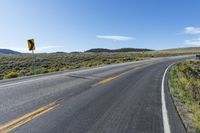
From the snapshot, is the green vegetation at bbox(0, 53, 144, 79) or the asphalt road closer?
the asphalt road

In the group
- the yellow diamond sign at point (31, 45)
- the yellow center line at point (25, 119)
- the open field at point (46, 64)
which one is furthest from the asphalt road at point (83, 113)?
the open field at point (46, 64)

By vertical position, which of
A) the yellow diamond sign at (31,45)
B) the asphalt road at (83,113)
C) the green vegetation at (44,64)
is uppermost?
the yellow diamond sign at (31,45)

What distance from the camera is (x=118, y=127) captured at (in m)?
5.67

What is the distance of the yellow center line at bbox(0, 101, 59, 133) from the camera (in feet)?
17.4

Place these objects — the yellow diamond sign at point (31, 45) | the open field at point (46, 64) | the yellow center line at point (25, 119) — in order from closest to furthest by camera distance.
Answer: the yellow center line at point (25, 119) → the yellow diamond sign at point (31, 45) → the open field at point (46, 64)

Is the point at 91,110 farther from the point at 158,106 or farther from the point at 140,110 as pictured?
the point at 158,106

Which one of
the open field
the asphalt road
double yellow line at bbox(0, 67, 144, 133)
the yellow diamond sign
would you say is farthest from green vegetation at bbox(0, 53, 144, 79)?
double yellow line at bbox(0, 67, 144, 133)

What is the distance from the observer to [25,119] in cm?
603

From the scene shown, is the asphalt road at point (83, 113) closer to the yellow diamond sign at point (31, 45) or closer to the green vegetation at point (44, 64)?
the yellow diamond sign at point (31, 45)

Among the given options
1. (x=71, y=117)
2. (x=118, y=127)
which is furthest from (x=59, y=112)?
(x=118, y=127)

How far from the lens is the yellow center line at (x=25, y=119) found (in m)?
5.30

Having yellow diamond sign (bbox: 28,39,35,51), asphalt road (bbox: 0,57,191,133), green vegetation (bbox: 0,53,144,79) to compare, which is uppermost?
yellow diamond sign (bbox: 28,39,35,51)

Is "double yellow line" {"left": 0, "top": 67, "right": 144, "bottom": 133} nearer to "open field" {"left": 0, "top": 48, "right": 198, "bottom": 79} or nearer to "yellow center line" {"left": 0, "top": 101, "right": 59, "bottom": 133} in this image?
"yellow center line" {"left": 0, "top": 101, "right": 59, "bottom": 133}

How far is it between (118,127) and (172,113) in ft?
7.80
